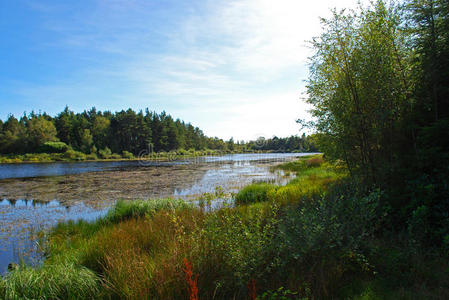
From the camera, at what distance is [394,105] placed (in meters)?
5.54

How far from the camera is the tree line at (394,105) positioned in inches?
164

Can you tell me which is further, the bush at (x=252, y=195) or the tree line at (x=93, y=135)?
the tree line at (x=93, y=135)

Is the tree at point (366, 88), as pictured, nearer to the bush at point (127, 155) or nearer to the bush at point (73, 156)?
the bush at point (73, 156)

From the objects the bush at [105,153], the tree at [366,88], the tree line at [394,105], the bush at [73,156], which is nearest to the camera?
the tree line at [394,105]

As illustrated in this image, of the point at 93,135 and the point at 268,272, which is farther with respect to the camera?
the point at 93,135

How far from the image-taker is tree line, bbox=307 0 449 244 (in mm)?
4172

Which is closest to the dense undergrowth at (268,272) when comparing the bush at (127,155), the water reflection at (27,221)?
the water reflection at (27,221)

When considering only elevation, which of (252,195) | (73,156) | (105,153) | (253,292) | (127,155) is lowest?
(252,195)

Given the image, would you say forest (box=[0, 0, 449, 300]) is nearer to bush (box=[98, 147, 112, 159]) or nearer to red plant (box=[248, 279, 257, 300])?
red plant (box=[248, 279, 257, 300])

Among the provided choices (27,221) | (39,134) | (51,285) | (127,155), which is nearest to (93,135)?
(39,134)

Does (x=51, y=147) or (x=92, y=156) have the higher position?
(x=51, y=147)

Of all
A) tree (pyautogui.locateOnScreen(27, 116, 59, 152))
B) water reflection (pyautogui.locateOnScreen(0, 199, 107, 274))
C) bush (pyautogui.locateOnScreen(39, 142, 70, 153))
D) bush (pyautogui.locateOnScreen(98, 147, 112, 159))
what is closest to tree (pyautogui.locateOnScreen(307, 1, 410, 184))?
water reflection (pyautogui.locateOnScreen(0, 199, 107, 274))

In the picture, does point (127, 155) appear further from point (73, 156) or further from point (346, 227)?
point (346, 227)

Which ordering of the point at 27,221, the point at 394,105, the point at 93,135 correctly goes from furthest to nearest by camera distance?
the point at 93,135
the point at 27,221
the point at 394,105
